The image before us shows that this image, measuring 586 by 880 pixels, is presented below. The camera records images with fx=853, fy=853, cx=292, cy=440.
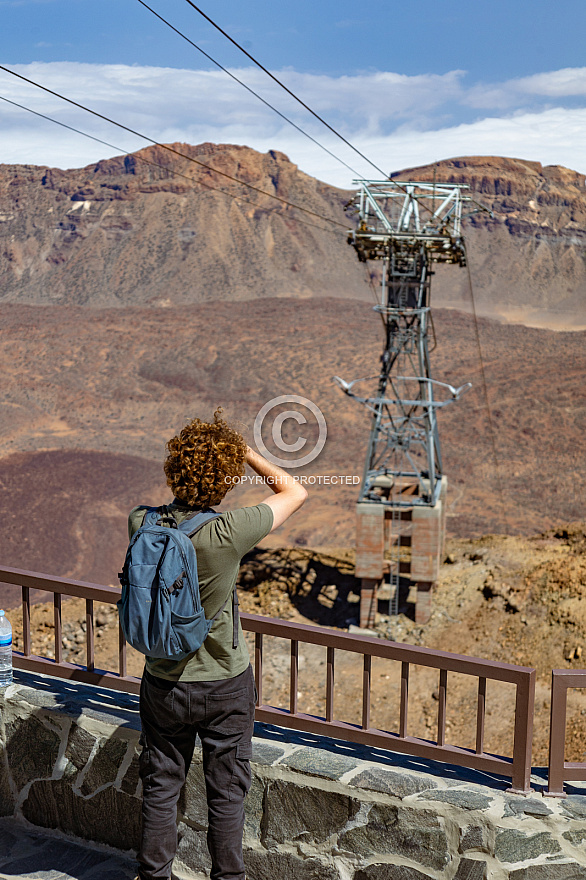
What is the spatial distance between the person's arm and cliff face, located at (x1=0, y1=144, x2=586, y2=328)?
6740 cm

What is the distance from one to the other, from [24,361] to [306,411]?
1844cm

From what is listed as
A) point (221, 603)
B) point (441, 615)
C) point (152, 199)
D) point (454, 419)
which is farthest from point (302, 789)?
point (152, 199)

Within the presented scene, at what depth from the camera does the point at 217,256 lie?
251ft

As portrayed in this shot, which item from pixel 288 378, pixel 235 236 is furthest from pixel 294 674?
pixel 235 236

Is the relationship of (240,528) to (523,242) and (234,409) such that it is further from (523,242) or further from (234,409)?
(523,242)

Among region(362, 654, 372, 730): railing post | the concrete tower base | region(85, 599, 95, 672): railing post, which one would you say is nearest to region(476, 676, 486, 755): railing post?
region(362, 654, 372, 730): railing post

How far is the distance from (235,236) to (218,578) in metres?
79.6

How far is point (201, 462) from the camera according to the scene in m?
2.94

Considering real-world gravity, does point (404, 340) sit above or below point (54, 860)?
above

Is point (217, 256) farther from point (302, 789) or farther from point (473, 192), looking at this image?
point (302, 789)

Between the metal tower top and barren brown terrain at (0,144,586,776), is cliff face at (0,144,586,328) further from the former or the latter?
the metal tower top

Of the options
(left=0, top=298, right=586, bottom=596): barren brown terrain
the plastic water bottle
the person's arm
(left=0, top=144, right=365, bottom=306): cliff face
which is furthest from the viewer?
(left=0, top=144, right=365, bottom=306): cliff face

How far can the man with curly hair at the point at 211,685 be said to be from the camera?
116 inches

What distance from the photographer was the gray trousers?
9.90ft
